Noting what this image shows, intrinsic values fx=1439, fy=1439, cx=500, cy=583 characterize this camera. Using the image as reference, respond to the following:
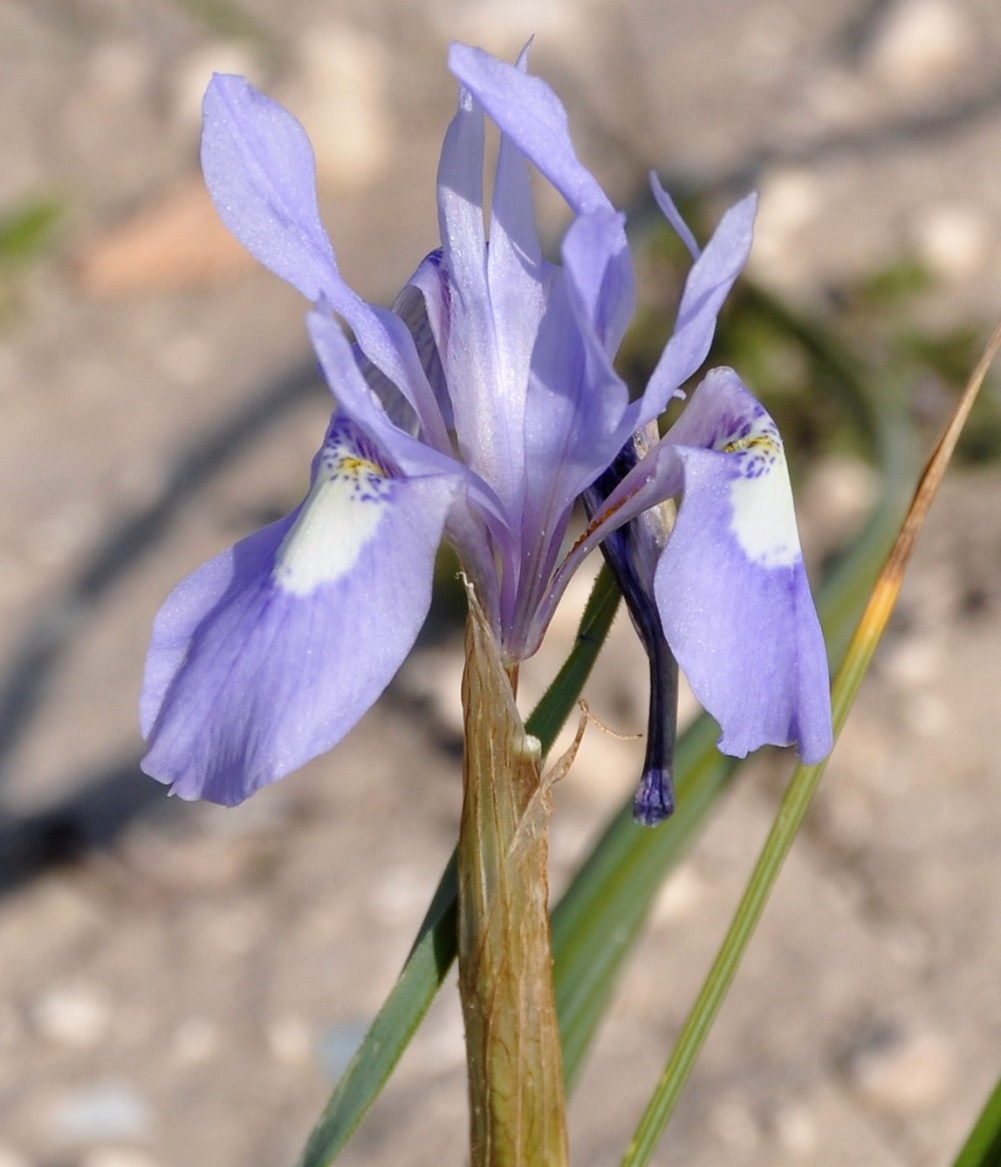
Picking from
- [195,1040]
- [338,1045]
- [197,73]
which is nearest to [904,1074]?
[338,1045]

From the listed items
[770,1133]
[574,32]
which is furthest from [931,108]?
[770,1133]

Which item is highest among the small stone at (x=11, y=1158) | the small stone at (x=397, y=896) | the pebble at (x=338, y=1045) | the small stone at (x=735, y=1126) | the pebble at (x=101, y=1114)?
the small stone at (x=11, y=1158)

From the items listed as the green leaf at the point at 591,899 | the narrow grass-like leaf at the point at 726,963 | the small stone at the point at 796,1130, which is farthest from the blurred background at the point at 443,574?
the narrow grass-like leaf at the point at 726,963

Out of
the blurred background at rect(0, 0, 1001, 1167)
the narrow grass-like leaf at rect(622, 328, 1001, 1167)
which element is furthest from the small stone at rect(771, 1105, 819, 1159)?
the narrow grass-like leaf at rect(622, 328, 1001, 1167)

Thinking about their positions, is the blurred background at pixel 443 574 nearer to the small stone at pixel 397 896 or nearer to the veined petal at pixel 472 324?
the small stone at pixel 397 896

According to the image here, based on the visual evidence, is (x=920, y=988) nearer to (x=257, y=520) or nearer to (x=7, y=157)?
(x=257, y=520)

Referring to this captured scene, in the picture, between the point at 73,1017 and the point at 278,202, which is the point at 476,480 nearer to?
the point at 278,202
